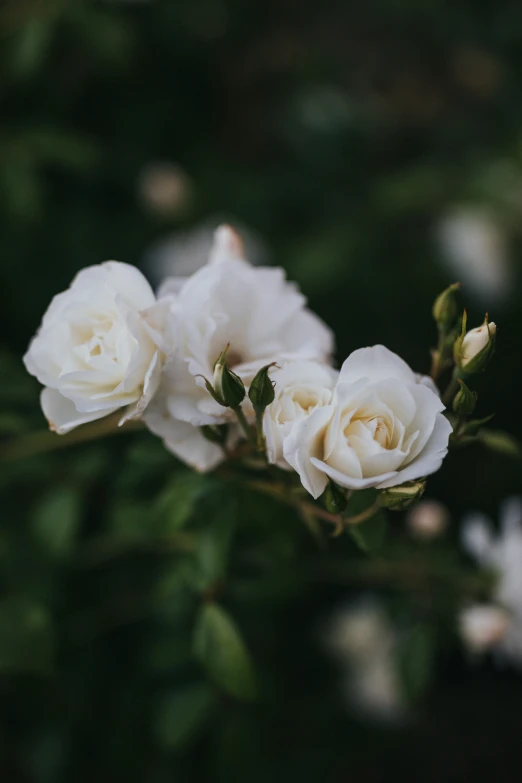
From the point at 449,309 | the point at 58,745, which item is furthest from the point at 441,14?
the point at 58,745

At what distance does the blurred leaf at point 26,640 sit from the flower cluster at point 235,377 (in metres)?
0.45

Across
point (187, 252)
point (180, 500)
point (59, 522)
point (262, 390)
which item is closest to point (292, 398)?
point (262, 390)

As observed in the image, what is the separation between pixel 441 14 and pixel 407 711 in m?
1.96

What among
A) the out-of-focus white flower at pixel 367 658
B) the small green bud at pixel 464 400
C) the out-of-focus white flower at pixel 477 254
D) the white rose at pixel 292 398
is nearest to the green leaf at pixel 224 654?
the white rose at pixel 292 398

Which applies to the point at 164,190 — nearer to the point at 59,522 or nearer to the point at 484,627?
the point at 59,522

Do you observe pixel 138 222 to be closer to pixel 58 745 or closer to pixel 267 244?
pixel 267 244

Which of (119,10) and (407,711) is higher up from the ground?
(119,10)

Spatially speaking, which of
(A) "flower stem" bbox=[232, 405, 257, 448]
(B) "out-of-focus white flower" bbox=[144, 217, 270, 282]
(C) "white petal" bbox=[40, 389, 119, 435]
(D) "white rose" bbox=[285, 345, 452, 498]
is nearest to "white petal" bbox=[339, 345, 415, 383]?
(D) "white rose" bbox=[285, 345, 452, 498]

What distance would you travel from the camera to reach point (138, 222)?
6.33 feet

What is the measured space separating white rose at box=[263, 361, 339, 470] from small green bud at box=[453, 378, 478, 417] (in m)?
0.11

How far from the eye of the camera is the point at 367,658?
169cm

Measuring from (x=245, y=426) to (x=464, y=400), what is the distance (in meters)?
0.20

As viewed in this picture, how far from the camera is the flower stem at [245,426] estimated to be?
0.68 metres

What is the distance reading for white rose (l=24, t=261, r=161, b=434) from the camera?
2.21ft
